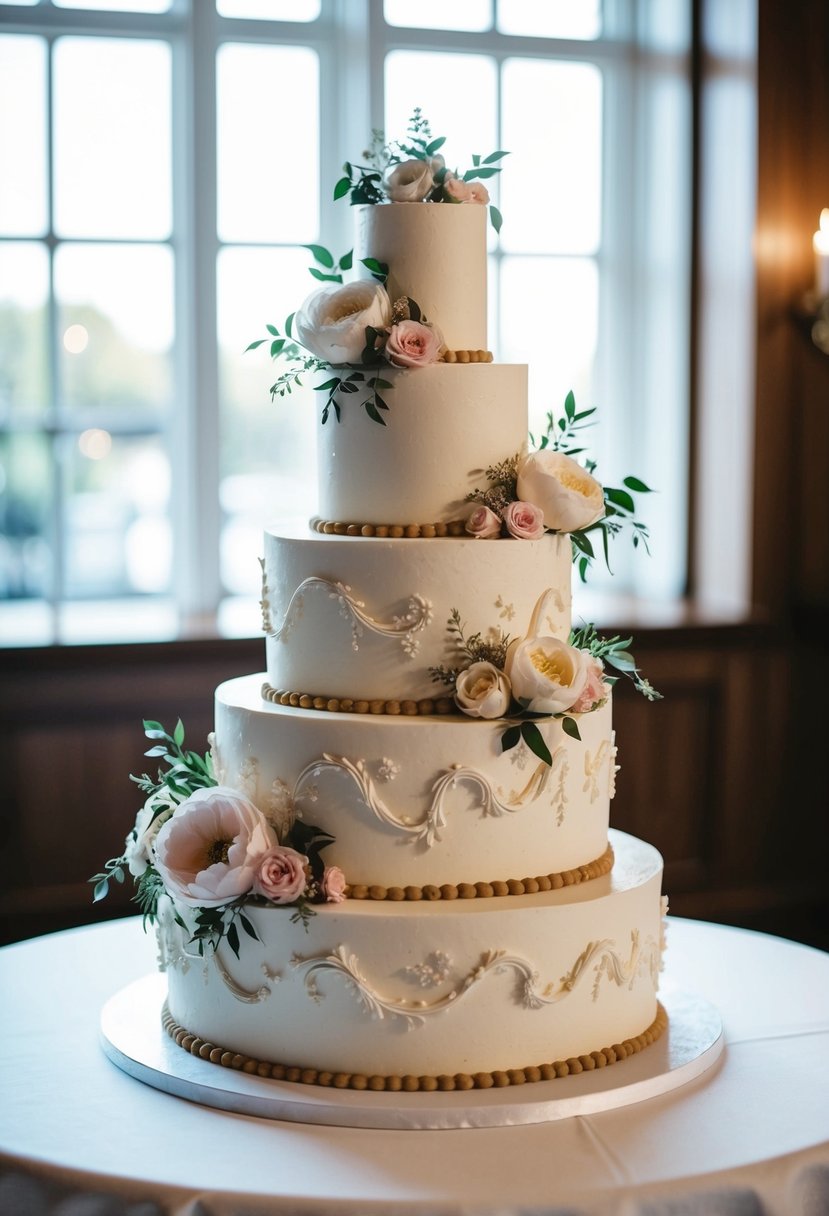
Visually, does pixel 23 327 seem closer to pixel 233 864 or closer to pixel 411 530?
pixel 411 530

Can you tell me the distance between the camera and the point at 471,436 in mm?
2100

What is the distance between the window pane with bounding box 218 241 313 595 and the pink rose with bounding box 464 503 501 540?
2026 millimetres

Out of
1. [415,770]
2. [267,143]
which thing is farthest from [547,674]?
[267,143]

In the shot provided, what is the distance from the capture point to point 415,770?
197cm

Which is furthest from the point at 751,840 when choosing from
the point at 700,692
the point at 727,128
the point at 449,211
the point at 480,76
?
the point at 449,211

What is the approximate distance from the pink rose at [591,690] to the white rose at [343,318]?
0.56m

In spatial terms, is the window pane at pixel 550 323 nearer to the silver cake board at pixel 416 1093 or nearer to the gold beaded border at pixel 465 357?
the gold beaded border at pixel 465 357

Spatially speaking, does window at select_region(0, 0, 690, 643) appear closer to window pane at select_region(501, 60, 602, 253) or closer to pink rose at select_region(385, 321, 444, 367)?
window pane at select_region(501, 60, 602, 253)

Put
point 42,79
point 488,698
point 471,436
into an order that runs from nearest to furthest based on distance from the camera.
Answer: point 488,698 < point 471,436 < point 42,79

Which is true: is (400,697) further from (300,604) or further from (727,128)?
(727,128)

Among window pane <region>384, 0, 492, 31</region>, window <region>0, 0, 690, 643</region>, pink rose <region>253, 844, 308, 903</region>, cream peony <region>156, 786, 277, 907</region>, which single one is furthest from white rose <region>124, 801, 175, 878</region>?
window pane <region>384, 0, 492, 31</region>

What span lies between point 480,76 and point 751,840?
2.34 meters

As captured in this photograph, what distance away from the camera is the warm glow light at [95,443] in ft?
13.0

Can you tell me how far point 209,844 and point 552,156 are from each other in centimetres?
289
